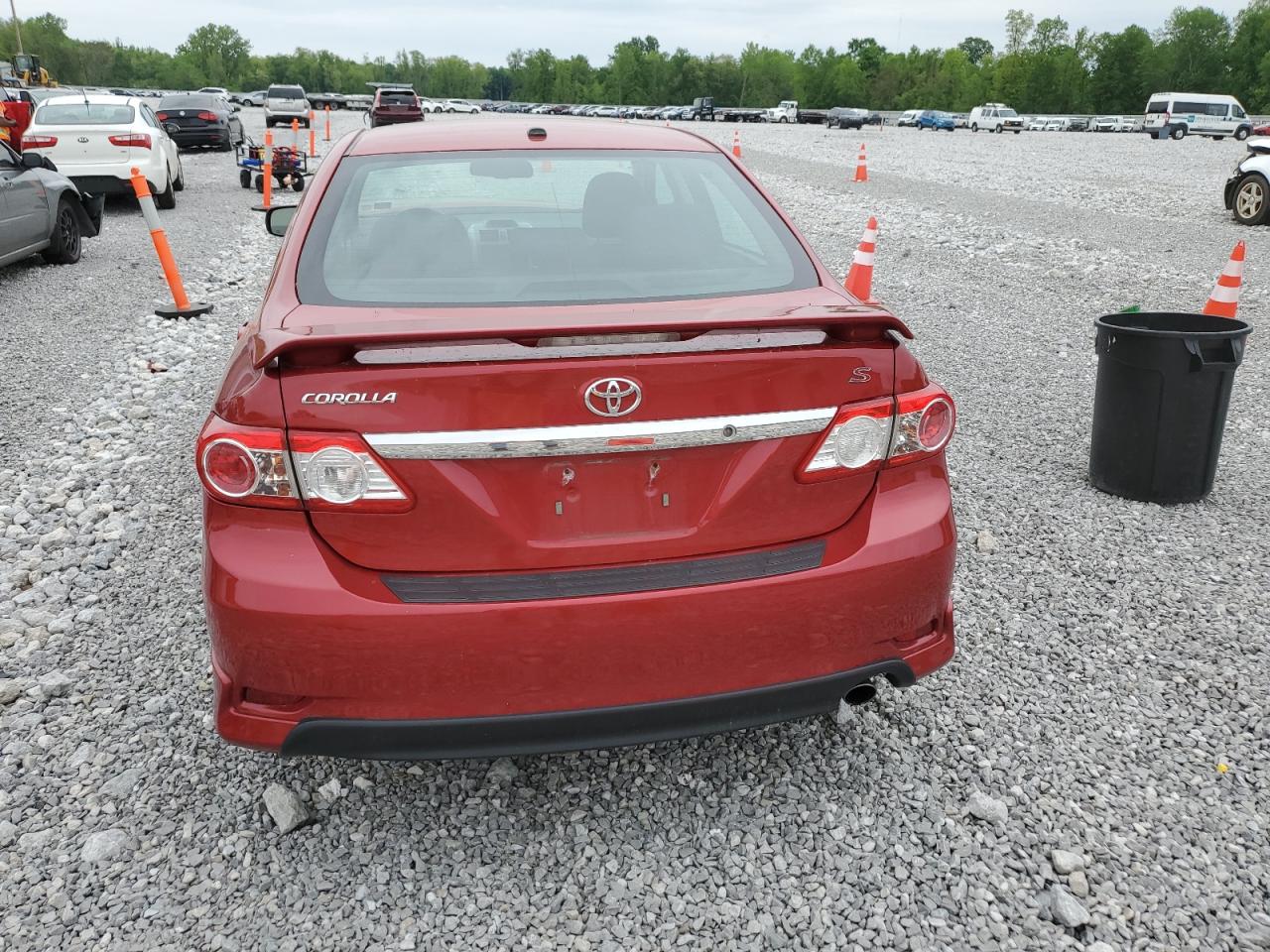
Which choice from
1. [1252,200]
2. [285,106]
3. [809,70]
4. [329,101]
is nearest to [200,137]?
[285,106]

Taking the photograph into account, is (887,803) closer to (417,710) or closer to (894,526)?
(894,526)

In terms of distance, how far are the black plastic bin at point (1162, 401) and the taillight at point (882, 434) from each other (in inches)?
104

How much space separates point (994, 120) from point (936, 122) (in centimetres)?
853

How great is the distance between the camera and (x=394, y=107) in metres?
38.1

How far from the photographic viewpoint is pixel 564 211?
10.9ft

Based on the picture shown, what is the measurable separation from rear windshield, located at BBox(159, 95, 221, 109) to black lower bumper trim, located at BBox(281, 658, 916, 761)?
28707 mm

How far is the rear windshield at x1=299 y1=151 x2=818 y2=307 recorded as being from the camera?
277cm

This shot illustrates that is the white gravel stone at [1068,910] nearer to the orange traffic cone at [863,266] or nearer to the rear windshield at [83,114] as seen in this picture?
the orange traffic cone at [863,266]

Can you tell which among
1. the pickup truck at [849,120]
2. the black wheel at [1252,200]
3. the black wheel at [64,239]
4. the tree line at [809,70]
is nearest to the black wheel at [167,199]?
the black wheel at [64,239]

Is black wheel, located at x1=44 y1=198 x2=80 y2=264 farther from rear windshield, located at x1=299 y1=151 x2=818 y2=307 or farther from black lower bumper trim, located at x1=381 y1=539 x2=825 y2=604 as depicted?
black lower bumper trim, located at x1=381 y1=539 x2=825 y2=604

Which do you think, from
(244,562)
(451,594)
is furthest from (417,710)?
(244,562)

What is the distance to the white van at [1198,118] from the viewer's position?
5572 centimetres

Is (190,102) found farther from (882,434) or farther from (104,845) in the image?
(882,434)

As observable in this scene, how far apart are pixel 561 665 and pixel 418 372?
2.39ft
